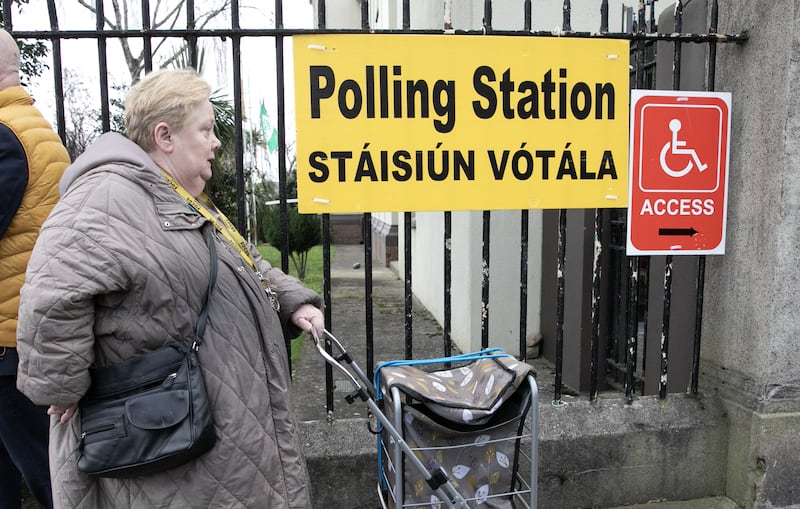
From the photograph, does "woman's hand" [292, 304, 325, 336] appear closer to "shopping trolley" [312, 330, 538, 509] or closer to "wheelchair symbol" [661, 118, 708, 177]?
"shopping trolley" [312, 330, 538, 509]

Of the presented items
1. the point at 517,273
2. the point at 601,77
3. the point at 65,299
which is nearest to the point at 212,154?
the point at 65,299

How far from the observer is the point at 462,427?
2.12 metres

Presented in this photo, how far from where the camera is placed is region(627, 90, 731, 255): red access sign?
3.03m

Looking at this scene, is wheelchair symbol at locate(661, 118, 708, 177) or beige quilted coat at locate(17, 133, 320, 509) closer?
beige quilted coat at locate(17, 133, 320, 509)

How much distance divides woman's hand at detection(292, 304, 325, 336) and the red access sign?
5.55 ft

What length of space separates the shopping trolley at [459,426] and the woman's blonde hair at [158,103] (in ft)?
2.85

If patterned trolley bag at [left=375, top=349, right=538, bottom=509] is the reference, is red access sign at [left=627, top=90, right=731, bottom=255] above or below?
above

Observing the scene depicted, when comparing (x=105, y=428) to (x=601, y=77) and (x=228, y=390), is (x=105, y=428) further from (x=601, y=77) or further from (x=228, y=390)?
(x=601, y=77)

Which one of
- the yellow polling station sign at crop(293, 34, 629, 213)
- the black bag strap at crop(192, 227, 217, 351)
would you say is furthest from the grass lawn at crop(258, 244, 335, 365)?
the black bag strap at crop(192, 227, 217, 351)

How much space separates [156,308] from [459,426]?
3.49 feet

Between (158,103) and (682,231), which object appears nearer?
(158,103)

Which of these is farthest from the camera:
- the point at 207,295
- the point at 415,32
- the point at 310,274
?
the point at 310,274

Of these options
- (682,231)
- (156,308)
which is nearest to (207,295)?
(156,308)

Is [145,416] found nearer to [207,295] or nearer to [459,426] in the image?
[207,295]
